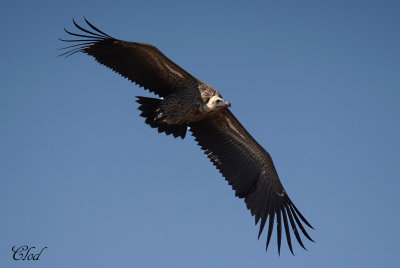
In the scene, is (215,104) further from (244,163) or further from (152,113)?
(244,163)

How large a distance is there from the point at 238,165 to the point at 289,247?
1.74 m

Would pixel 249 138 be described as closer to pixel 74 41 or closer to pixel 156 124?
pixel 156 124

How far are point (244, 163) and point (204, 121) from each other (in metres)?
1.07

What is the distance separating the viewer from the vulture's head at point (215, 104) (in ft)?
28.1

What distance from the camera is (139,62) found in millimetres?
8664

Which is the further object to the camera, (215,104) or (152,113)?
(152,113)

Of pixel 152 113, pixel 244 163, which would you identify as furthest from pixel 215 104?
pixel 244 163

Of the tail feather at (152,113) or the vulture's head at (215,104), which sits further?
the tail feather at (152,113)

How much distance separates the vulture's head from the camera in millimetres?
8570

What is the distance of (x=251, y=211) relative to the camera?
370 inches

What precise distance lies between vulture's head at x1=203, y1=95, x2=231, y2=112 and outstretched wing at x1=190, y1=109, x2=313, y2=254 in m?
0.82

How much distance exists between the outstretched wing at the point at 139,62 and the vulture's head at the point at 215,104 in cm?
43

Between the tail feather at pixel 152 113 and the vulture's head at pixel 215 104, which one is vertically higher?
the vulture's head at pixel 215 104

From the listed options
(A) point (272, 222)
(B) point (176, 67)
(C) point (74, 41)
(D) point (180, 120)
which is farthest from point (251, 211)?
(C) point (74, 41)
